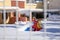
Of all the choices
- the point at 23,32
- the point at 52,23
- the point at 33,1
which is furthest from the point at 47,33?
the point at 33,1

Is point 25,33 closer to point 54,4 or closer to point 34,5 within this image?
point 34,5

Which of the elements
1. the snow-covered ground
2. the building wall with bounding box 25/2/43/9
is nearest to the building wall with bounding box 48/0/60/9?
the building wall with bounding box 25/2/43/9

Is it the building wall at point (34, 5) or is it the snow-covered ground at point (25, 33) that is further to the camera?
the snow-covered ground at point (25, 33)

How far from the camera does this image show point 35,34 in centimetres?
354

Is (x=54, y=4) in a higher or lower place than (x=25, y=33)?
higher

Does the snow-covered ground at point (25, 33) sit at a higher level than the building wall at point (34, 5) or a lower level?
lower

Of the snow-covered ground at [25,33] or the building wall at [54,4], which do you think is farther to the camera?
the snow-covered ground at [25,33]

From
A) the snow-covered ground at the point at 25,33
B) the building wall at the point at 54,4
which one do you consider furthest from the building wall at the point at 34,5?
the snow-covered ground at the point at 25,33

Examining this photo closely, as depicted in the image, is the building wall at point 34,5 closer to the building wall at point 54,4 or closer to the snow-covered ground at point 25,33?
the building wall at point 54,4

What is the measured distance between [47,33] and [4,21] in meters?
0.92

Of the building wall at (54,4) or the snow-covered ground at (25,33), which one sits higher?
the building wall at (54,4)

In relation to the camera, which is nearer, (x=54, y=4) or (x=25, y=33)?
(x=54, y=4)

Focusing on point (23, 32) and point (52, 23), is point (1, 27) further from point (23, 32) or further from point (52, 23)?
point (52, 23)

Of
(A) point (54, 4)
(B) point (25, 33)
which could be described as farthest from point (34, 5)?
(B) point (25, 33)
